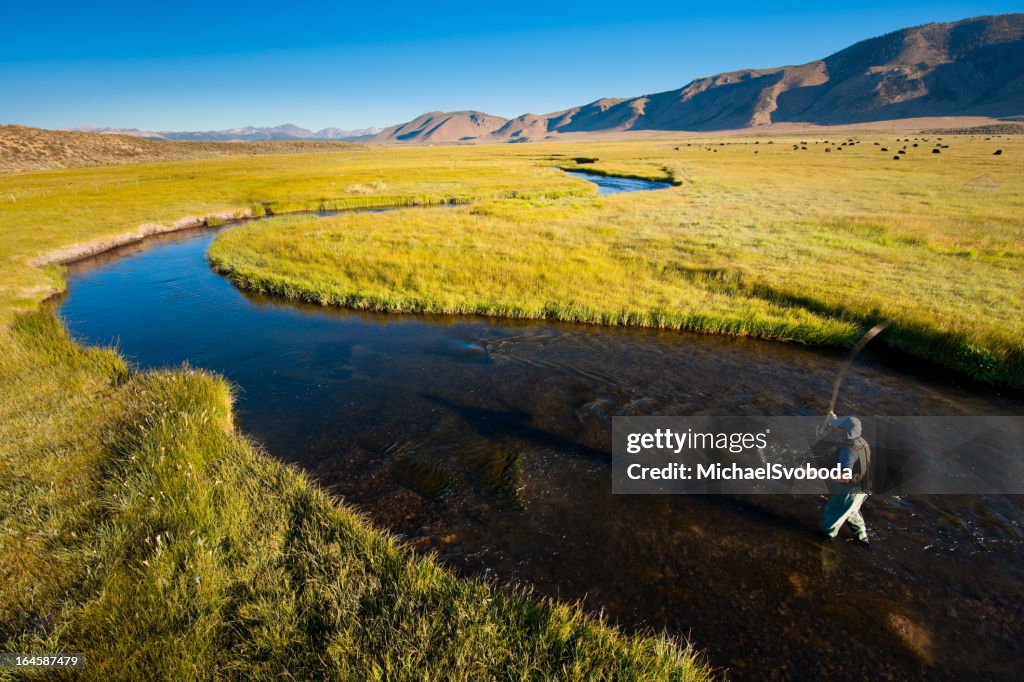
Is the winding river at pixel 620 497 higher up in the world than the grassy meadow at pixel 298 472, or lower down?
lower down

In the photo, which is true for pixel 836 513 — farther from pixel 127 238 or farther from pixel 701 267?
pixel 127 238

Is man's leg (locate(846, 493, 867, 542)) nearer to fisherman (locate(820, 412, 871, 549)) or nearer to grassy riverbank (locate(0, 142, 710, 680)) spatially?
fisherman (locate(820, 412, 871, 549))

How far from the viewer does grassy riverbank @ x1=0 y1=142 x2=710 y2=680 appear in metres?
4.42

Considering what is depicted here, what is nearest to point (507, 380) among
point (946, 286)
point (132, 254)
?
point (946, 286)

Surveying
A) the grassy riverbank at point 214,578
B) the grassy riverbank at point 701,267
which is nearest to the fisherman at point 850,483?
the grassy riverbank at point 214,578

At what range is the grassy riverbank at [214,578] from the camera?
4.42m

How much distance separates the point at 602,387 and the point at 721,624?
6.66 m

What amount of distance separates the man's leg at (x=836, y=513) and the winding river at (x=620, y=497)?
1.06 feet

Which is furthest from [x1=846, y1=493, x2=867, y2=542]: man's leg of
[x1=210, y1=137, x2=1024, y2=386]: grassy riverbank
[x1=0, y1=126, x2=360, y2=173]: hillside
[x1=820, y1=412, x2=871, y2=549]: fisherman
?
[x1=0, y1=126, x2=360, y2=173]: hillside

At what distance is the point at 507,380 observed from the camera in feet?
41.4

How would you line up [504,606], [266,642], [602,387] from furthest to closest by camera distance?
[602,387]
[504,606]
[266,642]

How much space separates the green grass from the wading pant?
343 centimetres

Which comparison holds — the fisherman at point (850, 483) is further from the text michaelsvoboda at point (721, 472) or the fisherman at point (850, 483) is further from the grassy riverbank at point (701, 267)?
the grassy riverbank at point (701, 267)

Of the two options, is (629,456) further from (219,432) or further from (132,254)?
(132,254)
